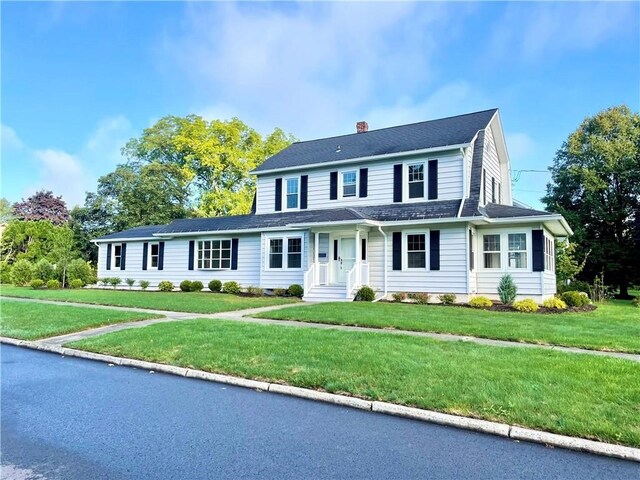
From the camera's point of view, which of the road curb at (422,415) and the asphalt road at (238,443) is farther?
the road curb at (422,415)

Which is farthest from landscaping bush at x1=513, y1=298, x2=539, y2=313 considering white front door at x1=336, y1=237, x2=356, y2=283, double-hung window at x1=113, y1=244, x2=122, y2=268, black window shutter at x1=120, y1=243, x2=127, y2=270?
double-hung window at x1=113, y1=244, x2=122, y2=268

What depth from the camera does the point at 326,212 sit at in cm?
1884

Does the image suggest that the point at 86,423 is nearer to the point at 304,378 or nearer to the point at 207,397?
the point at 207,397

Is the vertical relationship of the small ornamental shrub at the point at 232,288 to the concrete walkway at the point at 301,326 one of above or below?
above

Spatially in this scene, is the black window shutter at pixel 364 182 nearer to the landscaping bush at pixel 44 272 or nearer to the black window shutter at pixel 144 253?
the black window shutter at pixel 144 253

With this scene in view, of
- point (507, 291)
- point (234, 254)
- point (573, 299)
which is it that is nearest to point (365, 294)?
point (507, 291)

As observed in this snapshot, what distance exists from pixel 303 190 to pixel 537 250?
10.7m

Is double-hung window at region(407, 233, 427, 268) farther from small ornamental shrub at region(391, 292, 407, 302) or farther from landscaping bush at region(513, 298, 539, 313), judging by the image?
landscaping bush at region(513, 298, 539, 313)

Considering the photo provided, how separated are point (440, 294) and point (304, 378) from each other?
1153 centimetres

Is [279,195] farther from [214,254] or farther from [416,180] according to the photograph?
[416,180]

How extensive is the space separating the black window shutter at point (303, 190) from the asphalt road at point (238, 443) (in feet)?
51.3

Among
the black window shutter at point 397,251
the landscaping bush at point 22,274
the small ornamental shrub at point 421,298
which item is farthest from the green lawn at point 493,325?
the landscaping bush at point 22,274

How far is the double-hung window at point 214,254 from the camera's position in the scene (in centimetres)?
2177

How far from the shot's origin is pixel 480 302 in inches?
578
